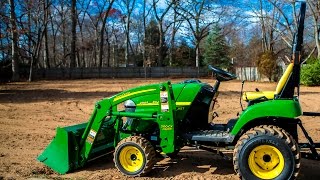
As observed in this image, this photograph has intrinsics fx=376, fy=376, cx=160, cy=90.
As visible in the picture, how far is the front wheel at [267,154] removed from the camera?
16.1 feet

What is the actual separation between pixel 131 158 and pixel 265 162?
2.01 meters

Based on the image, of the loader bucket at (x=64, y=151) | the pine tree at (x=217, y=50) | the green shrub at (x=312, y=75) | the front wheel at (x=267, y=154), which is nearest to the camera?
the front wheel at (x=267, y=154)

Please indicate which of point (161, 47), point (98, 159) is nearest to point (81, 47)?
point (161, 47)

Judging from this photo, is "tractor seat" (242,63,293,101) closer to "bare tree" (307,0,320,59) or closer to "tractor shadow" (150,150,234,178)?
"tractor shadow" (150,150,234,178)

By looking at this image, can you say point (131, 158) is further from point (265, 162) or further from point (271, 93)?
point (271, 93)

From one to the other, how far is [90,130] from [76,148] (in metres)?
0.38

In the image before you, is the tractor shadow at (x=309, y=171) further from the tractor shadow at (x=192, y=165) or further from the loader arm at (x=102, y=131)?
the loader arm at (x=102, y=131)

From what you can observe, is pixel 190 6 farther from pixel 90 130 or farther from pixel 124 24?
pixel 90 130

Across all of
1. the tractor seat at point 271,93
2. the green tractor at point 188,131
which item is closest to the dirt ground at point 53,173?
the green tractor at point 188,131

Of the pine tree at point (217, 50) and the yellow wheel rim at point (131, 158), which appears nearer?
the yellow wheel rim at point (131, 158)

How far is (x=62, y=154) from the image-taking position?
605cm

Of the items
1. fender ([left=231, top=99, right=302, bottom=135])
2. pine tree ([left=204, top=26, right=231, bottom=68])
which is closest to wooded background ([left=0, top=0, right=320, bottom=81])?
pine tree ([left=204, top=26, right=231, bottom=68])

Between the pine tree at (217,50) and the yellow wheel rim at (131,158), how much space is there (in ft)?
151

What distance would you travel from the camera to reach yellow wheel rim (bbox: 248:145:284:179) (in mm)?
5023
